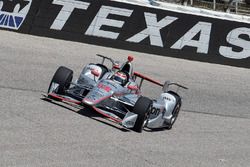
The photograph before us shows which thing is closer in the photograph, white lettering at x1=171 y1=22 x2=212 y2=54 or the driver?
the driver

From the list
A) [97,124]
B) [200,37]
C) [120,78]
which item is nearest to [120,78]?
[120,78]

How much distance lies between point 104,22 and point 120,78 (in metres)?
8.19

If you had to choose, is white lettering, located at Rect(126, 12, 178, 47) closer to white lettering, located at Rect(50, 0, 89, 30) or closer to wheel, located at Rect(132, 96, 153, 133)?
white lettering, located at Rect(50, 0, 89, 30)

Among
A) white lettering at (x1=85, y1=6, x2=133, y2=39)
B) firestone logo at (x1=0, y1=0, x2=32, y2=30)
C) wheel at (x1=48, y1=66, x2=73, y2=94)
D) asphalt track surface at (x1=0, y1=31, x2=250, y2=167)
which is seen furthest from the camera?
white lettering at (x1=85, y1=6, x2=133, y2=39)

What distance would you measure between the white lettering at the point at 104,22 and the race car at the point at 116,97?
290 inches

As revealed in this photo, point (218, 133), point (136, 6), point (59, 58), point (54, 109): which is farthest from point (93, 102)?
point (136, 6)

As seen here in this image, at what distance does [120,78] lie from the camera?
1185 cm

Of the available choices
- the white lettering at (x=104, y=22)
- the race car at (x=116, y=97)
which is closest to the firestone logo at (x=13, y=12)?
the white lettering at (x=104, y=22)

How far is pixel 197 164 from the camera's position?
990cm

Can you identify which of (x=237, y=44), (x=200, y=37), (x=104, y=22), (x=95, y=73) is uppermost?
(x=95, y=73)

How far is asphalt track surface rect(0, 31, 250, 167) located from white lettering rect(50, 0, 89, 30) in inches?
21.6

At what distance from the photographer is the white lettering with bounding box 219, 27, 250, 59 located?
2111 cm

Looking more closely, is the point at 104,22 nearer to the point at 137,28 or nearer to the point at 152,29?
the point at 137,28

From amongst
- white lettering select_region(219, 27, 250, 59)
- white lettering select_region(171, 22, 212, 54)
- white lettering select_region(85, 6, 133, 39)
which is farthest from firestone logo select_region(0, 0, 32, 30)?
white lettering select_region(219, 27, 250, 59)
